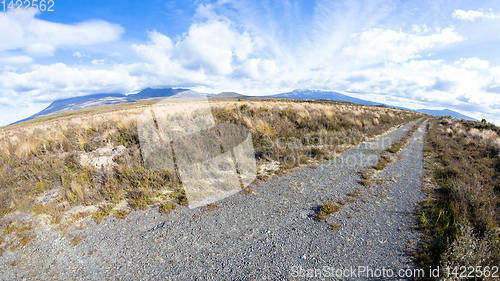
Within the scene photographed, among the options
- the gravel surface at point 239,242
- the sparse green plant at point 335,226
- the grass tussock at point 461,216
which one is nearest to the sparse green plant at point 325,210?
the gravel surface at point 239,242

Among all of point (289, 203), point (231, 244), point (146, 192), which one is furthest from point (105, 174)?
point (289, 203)

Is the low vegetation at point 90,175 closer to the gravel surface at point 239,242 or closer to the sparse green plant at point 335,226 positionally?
the gravel surface at point 239,242

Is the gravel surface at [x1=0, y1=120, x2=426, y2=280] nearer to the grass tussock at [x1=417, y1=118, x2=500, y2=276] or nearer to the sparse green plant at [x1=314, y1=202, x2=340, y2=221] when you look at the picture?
the sparse green plant at [x1=314, y1=202, x2=340, y2=221]

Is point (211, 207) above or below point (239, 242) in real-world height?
above

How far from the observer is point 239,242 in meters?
3.95

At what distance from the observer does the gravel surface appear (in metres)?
3.36

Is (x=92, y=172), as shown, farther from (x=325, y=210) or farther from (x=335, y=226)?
(x=335, y=226)

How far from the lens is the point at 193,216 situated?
189 inches

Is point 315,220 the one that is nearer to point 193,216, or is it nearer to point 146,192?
point 193,216

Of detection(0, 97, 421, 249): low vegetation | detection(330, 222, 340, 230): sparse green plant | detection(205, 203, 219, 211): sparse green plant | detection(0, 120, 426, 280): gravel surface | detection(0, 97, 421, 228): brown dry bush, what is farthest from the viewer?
detection(0, 97, 421, 228): brown dry bush

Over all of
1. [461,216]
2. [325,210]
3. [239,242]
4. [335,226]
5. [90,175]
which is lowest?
[239,242]

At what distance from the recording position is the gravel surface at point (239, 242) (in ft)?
11.0

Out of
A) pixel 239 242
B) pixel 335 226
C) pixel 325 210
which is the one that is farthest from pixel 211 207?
pixel 335 226

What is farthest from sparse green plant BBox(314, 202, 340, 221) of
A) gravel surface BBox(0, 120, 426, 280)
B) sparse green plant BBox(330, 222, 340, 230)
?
sparse green plant BBox(330, 222, 340, 230)
